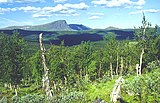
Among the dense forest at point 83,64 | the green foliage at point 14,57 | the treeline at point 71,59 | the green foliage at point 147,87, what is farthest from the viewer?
the treeline at point 71,59

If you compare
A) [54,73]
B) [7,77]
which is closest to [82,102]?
[54,73]

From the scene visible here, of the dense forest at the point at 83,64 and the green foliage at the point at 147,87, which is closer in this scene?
the green foliage at the point at 147,87

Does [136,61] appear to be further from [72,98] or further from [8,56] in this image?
[72,98]

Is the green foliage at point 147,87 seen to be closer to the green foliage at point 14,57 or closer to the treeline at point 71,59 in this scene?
the treeline at point 71,59

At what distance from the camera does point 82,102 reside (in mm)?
52469

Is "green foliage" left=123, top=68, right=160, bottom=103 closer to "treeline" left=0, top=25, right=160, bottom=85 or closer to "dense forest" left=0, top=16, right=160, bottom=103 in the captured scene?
"dense forest" left=0, top=16, right=160, bottom=103

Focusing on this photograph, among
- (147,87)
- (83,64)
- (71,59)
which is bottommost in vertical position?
(83,64)

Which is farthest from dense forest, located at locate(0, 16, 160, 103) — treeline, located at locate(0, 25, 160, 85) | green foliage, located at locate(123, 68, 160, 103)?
green foliage, located at locate(123, 68, 160, 103)

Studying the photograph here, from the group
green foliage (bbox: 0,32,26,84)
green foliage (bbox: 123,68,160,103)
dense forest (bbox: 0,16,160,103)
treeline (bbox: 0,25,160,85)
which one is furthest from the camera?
treeline (bbox: 0,25,160,85)

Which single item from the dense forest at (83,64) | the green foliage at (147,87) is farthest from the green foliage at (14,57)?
the green foliage at (147,87)

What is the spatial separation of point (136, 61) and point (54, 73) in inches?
1124

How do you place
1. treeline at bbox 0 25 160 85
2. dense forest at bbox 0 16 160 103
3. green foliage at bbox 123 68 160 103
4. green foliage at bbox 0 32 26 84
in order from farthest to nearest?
treeline at bbox 0 25 160 85 → green foliage at bbox 0 32 26 84 → dense forest at bbox 0 16 160 103 → green foliage at bbox 123 68 160 103

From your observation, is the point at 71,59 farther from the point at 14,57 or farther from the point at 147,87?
the point at 147,87

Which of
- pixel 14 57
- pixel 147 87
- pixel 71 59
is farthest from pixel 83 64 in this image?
pixel 147 87
